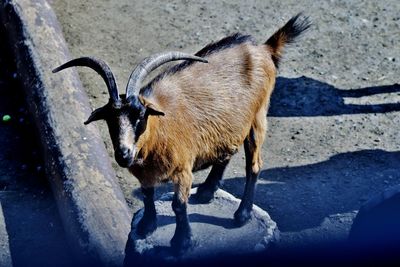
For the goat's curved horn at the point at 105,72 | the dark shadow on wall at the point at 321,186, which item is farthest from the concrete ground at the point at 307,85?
the goat's curved horn at the point at 105,72

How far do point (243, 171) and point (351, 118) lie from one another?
1533 mm

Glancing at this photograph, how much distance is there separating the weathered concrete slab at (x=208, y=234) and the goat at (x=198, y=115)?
3.6 inches

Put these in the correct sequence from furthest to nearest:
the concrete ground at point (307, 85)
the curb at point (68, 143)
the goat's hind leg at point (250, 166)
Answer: the concrete ground at point (307, 85) < the goat's hind leg at point (250, 166) < the curb at point (68, 143)

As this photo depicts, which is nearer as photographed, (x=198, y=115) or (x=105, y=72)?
(x=105, y=72)

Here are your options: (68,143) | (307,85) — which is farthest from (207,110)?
(307,85)

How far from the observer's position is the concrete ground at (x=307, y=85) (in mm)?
7918

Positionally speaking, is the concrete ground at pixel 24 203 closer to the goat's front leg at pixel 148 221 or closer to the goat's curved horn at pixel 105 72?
the goat's front leg at pixel 148 221

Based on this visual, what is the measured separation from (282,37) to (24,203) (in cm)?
302

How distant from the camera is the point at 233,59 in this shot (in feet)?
21.5

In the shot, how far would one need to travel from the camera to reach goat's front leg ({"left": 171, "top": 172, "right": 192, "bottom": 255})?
6.16 metres

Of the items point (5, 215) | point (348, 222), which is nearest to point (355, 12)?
point (348, 222)

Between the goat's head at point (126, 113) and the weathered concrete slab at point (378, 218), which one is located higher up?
the goat's head at point (126, 113)

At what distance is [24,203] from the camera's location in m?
7.87

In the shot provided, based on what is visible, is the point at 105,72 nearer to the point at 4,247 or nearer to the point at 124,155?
the point at 124,155
